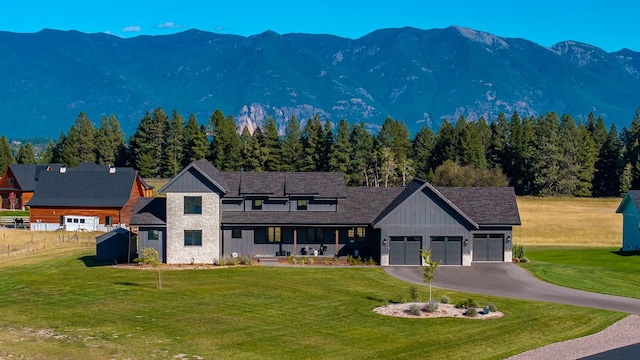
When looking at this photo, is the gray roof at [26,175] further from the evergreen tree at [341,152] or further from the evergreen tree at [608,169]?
the evergreen tree at [608,169]

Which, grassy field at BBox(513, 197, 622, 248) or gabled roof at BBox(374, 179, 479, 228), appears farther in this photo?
grassy field at BBox(513, 197, 622, 248)

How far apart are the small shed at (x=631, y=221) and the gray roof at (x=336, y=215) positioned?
2106 cm

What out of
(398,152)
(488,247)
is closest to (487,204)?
(488,247)

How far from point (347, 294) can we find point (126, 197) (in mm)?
47351

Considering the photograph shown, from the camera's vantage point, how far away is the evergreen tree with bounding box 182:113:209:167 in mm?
127125

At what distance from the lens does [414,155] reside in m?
131

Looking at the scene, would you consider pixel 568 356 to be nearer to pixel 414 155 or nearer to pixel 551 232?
pixel 551 232

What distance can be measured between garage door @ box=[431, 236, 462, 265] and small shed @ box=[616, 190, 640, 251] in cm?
1903

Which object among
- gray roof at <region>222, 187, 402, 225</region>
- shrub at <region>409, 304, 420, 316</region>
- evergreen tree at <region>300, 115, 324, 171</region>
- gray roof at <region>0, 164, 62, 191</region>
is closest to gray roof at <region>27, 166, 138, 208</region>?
gray roof at <region>0, 164, 62, 191</region>

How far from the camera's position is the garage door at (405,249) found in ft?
173

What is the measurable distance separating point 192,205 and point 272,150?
241 ft

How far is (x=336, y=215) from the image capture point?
182 ft

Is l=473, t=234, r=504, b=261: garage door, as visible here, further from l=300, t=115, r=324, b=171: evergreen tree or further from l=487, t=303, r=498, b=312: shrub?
l=300, t=115, r=324, b=171: evergreen tree

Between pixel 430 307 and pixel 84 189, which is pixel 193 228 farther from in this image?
pixel 84 189
